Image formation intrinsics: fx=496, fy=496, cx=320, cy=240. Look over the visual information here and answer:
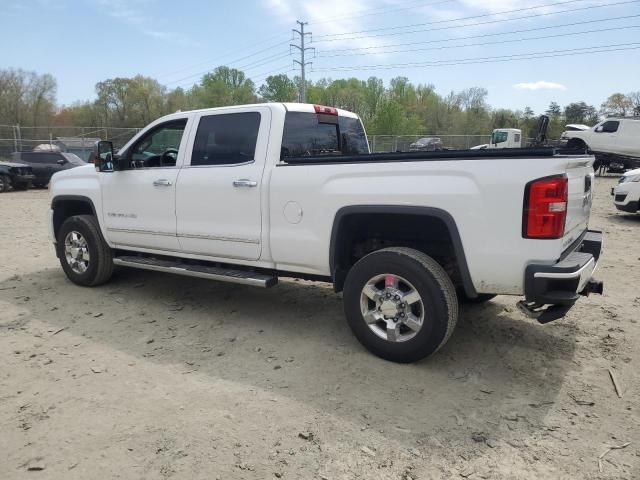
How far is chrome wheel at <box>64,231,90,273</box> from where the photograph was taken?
18.9ft

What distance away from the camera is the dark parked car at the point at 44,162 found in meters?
18.5

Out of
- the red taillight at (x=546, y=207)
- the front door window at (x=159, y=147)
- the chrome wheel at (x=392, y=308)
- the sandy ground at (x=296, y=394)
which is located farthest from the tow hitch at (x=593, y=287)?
the front door window at (x=159, y=147)

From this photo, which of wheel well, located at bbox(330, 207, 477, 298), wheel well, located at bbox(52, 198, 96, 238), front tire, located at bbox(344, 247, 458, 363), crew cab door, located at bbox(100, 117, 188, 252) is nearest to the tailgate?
wheel well, located at bbox(330, 207, 477, 298)

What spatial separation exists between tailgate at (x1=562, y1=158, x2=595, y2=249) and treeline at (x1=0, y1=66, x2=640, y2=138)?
153 feet

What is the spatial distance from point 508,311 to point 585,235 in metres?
1.14

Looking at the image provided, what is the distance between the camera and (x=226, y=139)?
465 centimetres

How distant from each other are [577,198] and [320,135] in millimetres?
2397

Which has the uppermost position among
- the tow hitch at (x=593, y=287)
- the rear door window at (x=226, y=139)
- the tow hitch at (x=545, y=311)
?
the rear door window at (x=226, y=139)

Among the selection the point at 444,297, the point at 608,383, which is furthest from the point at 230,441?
the point at 608,383

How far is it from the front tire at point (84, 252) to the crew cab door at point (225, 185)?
1.39m

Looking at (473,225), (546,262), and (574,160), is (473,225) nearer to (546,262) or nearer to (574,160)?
(546,262)

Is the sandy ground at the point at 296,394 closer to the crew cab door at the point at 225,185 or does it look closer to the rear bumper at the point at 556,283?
the rear bumper at the point at 556,283

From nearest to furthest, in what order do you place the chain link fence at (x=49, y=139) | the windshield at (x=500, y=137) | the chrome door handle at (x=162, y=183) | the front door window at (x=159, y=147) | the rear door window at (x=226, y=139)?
the rear door window at (x=226, y=139), the chrome door handle at (x=162, y=183), the front door window at (x=159, y=147), the chain link fence at (x=49, y=139), the windshield at (x=500, y=137)

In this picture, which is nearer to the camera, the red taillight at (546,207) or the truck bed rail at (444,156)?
the red taillight at (546,207)
